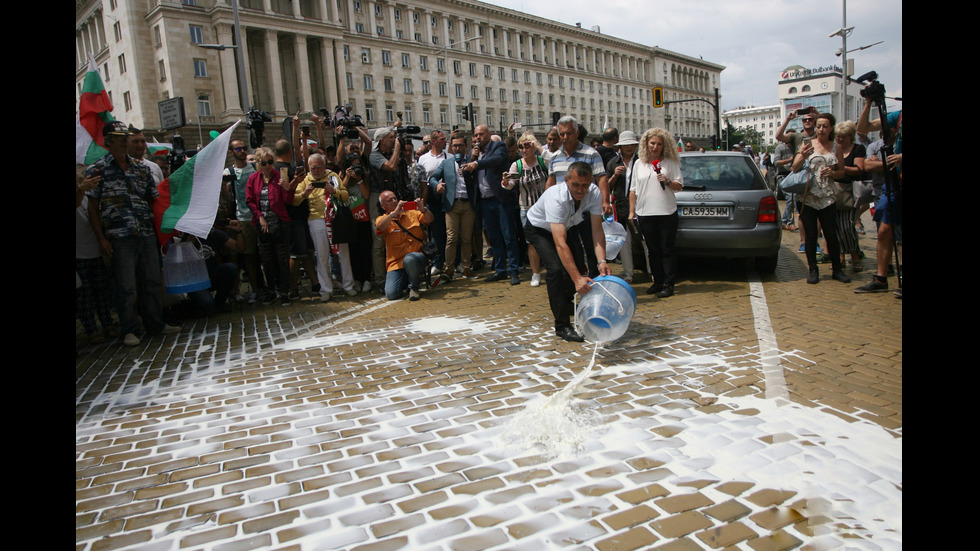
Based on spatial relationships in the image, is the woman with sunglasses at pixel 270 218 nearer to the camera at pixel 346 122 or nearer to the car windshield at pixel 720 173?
the camera at pixel 346 122

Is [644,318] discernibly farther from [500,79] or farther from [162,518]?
[500,79]

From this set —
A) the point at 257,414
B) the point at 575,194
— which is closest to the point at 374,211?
the point at 575,194

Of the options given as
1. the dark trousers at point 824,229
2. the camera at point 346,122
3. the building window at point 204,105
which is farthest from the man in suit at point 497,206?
the building window at point 204,105

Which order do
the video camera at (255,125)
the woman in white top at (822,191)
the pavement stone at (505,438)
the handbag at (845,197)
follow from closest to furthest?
1. the pavement stone at (505,438)
2. the woman in white top at (822,191)
3. the handbag at (845,197)
4. the video camera at (255,125)

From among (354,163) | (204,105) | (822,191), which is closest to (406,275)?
(354,163)

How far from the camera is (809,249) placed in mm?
7777

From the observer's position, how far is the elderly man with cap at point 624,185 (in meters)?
8.44

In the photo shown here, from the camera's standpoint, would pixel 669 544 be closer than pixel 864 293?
Yes

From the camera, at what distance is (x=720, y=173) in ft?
28.0

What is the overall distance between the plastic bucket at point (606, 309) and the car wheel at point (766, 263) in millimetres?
4048

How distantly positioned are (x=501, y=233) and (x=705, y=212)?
118 inches

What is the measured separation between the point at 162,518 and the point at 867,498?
330 centimetres

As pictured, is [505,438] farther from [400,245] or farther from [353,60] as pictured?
[353,60]

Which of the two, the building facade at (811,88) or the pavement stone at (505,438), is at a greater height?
the building facade at (811,88)
